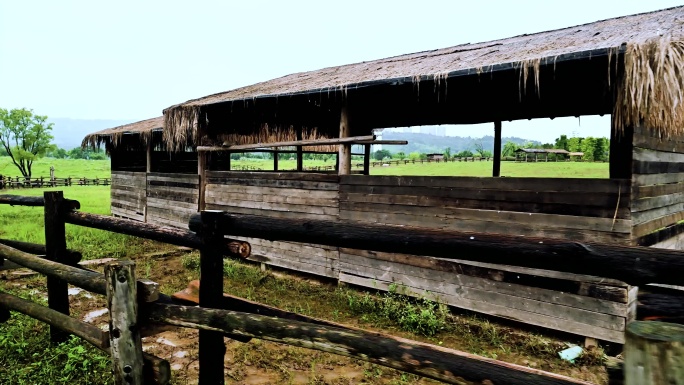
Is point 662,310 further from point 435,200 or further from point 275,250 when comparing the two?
point 275,250

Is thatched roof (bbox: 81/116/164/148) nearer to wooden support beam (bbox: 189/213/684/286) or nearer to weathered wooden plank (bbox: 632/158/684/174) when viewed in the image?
wooden support beam (bbox: 189/213/684/286)

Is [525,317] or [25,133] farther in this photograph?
[25,133]

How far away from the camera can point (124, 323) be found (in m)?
2.51

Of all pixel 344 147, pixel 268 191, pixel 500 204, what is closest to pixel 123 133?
pixel 268 191

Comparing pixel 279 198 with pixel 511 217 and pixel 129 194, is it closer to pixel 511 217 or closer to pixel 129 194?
pixel 511 217

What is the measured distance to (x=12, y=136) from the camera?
44188mm

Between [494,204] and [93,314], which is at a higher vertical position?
[494,204]

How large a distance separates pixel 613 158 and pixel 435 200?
2.20 m

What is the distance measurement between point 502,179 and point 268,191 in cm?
461

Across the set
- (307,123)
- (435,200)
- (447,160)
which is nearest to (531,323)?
(435,200)

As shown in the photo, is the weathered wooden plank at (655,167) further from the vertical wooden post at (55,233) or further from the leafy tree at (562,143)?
the leafy tree at (562,143)

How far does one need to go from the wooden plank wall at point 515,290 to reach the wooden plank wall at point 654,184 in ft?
2.61

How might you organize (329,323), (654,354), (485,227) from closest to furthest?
(654,354), (329,323), (485,227)

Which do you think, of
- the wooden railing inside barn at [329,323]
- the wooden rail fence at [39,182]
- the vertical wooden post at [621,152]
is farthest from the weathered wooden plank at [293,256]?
the wooden rail fence at [39,182]
